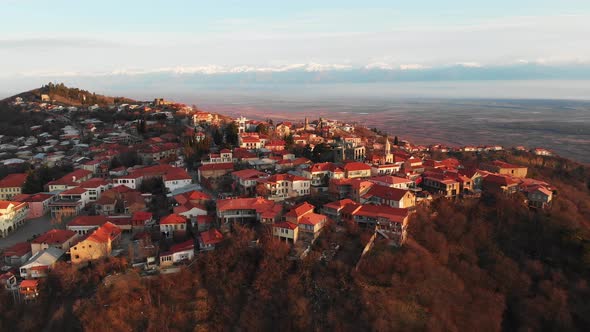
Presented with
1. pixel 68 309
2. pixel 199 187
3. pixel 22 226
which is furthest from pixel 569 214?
pixel 22 226

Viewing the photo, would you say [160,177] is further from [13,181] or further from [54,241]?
[13,181]

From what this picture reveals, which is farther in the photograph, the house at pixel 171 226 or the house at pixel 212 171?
the house at pixel 212 171

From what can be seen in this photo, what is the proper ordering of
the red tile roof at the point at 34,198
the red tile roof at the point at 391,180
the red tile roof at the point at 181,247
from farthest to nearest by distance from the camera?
the red tile roof at the point at 34,198 → the red tile roof at the point at 391,180 → the red tile roof at the point at 181,247

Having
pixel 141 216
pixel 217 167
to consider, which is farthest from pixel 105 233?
pixel 217 167

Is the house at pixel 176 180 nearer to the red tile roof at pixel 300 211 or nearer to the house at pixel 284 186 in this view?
the house at pixel 284 186

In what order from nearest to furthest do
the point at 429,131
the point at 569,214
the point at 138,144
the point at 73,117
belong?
the point at 569,214
the point at 138,144
the point at 73,117
the point at 429,131

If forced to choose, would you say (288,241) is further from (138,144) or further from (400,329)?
(138,144)

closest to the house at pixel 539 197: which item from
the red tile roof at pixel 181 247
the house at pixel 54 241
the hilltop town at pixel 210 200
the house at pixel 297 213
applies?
the hilltop town at pixel 210 200
